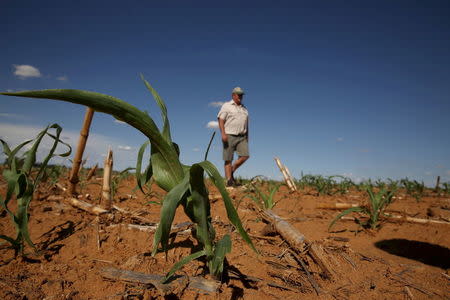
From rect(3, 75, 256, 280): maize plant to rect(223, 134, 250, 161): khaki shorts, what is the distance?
4.53 m

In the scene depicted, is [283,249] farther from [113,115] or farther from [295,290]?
[113,115]

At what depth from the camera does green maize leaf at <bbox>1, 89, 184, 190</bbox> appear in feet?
3.29

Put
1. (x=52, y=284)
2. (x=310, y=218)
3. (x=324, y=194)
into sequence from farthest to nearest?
1. (x=324, y=194)
2. (x=310, y=218)
3. (x=52, y=284)

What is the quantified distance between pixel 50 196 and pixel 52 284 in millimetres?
2014

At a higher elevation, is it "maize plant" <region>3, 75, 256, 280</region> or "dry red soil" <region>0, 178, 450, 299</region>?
"maize plant" <region>3, 75, 256, 280</region>

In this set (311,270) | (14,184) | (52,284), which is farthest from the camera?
(311,270)

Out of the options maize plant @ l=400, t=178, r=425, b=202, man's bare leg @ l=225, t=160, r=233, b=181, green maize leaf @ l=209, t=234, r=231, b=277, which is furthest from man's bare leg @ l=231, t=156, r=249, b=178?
green maize leaf @ l=209, t=234, r=231, b=277

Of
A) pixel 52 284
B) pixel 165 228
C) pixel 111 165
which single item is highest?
pixel 111 165

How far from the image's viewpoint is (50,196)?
3.19 meters

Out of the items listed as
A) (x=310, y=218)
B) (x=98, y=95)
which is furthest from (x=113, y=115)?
(x=310, y=218)

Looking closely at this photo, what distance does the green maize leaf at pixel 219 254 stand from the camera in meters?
1.28

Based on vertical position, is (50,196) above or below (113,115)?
below

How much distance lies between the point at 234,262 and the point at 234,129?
174 inches

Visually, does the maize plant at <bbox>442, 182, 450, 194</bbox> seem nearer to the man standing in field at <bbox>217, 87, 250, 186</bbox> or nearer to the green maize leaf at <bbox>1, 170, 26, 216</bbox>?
the man standing in field at <bbox>217, 87, 250, 186</bbox>
